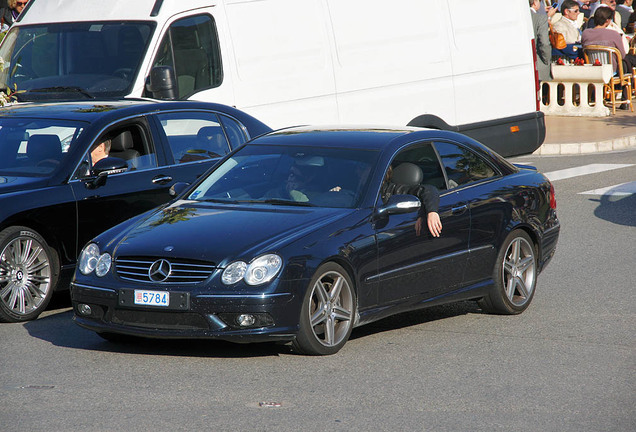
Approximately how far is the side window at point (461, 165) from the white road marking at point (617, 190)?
6271 millimetres

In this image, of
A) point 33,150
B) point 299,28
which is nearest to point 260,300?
point 33,150

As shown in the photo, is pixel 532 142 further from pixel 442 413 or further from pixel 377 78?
pixel 442 413

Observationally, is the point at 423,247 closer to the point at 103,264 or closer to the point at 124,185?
the point at 103,264

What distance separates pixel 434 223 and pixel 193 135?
2798 mm

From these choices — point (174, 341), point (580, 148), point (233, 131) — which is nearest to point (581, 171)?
point (580, 148)

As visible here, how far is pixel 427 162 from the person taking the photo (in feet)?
26.8

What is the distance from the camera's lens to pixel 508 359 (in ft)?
23.1

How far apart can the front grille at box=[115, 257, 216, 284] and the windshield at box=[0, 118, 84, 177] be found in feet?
6.36

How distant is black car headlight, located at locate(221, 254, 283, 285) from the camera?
265 inches

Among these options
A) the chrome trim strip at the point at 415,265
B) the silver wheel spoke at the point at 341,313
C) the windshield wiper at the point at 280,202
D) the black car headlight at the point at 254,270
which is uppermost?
the windshield wiper at the point at 280,202

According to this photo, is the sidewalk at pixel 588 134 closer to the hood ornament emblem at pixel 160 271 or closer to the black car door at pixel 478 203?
the black car door at pixel 478 203

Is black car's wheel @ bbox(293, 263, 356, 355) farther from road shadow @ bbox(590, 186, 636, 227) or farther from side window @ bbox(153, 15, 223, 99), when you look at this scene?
road shadow @ bbox(590, 186, 636, 227)

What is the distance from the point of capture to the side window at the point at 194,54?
12359 millimetres

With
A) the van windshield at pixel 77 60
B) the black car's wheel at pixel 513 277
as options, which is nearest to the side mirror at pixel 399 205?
the black car's wheel at pixel 513 277
